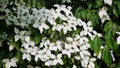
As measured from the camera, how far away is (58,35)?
2.21 meters

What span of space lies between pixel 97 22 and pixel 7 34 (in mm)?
655

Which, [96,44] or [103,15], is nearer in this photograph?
[96,44]

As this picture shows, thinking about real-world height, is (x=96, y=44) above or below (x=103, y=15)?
below

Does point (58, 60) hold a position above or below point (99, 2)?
below

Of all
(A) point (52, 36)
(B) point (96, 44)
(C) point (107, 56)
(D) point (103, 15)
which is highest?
(D) point (103, 15)

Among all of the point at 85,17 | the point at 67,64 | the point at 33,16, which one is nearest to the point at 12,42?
the point at 33,16

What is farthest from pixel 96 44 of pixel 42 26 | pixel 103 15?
pixel 42 26

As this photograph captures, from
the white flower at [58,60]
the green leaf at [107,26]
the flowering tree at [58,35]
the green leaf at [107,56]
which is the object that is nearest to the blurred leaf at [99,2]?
the flowering tree at [58,35]

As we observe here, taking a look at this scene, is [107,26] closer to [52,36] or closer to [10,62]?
[52,36]

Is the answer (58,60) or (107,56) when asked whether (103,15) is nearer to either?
(107,56)

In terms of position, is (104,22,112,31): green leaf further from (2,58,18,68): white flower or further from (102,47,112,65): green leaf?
(2,58,18,68): white flower

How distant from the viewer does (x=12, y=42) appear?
2.16 metres

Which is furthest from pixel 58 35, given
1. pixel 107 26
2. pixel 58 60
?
pixel 107 26

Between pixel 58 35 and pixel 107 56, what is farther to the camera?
pixel 58 35
